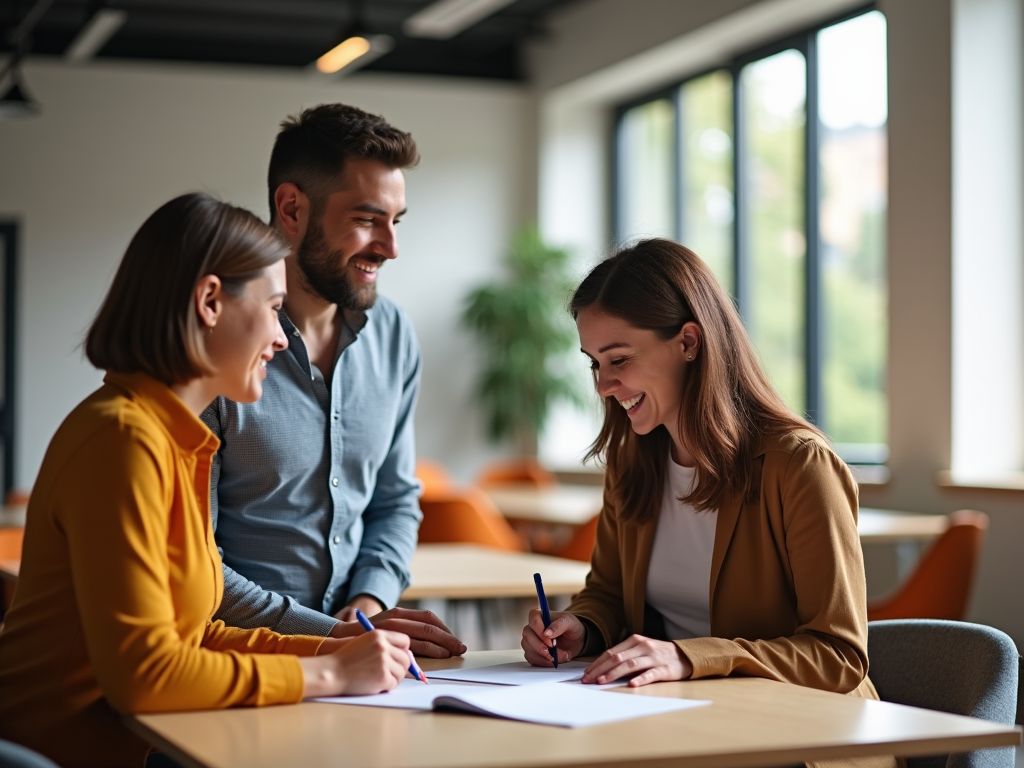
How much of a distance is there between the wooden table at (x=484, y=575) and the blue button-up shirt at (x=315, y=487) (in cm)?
72

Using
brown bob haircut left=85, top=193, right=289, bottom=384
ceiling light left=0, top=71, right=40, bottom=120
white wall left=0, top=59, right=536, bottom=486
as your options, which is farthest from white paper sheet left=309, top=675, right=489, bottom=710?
white wall left=0, top=59, right=536, bottom=486

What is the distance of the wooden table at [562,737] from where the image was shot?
1.43 meters

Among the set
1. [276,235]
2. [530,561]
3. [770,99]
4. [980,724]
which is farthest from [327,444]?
[770,99]

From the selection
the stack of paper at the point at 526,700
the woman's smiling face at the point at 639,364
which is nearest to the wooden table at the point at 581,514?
the woman's smiling face at the point at 639,364

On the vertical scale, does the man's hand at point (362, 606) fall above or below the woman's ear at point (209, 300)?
below

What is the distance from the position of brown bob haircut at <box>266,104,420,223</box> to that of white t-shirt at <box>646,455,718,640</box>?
803mm

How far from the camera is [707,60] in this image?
881cm

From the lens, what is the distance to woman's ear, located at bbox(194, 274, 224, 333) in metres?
1.76

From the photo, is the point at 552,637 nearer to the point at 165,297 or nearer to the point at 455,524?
the point at 165,297

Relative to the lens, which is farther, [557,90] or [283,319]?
[557,90]

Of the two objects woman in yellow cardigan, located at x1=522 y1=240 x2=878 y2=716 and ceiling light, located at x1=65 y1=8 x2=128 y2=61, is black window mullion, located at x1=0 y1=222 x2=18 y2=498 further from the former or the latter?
woman in yellow cardigan, located at x1=522 y1=240 x2=878 y2=716

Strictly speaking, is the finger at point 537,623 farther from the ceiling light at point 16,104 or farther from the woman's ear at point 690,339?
the ceiling light at point 16,104

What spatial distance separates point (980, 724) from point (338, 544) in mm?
1315

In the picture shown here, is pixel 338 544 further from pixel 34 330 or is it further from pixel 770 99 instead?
pixel 34 330
